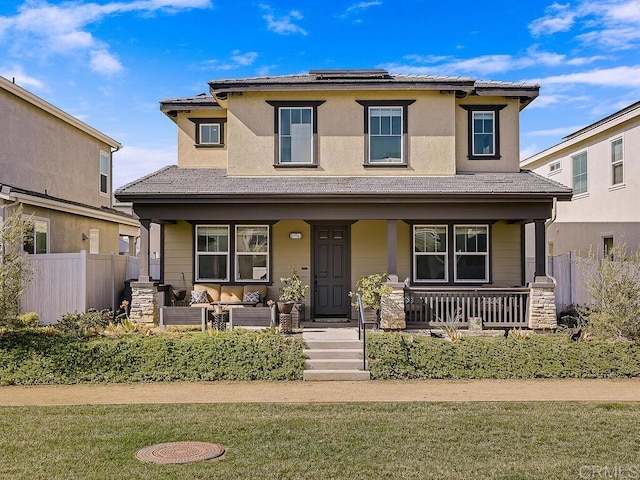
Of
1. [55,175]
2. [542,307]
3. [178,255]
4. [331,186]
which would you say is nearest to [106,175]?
[55,175]

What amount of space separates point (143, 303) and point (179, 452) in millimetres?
8917

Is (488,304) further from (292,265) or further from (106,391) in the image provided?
(106,391)

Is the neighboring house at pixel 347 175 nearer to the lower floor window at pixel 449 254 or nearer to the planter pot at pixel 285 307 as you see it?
the lower floor window at pixel 449 254

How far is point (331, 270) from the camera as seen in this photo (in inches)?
672

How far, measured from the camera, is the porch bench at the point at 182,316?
47.2 feet

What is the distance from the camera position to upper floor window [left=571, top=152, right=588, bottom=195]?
23.0 m

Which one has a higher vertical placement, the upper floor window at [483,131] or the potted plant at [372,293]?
the upper floor window at [483,131]

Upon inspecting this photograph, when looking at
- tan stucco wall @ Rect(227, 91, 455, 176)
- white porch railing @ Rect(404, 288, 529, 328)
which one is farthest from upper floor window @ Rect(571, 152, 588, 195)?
white porch railing @ Rect(404, 288, 529, 328)

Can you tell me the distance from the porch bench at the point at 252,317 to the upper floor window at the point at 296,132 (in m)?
4.31

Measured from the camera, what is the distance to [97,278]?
16.1 metres

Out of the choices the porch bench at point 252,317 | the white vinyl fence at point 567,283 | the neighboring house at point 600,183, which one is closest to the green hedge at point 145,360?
the porch bench at point 252,317

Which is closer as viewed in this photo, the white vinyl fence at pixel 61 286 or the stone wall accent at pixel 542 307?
the stone wall accent at pixel 542 307

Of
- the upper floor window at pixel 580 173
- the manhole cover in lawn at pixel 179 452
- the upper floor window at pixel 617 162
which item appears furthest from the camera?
the upper floor window at pixel 580 173

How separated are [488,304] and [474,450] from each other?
843 centimetres
